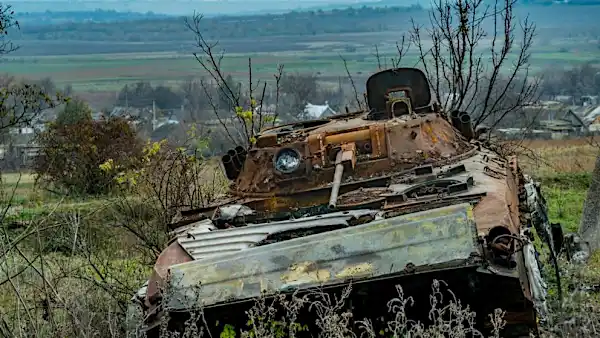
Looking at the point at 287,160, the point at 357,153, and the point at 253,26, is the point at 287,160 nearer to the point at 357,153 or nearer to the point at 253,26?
the point at 357,153

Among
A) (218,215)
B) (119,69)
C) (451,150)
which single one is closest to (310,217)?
(218,215)

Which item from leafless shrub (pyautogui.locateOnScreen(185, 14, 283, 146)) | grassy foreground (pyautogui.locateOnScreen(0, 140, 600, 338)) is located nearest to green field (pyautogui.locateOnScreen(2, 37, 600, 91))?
grassy foreground (pyautogui.locateOnScreen(0, 140, 600, 338))

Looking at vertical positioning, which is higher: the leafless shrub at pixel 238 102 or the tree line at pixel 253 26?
the leafless shrub at pixel 238 102

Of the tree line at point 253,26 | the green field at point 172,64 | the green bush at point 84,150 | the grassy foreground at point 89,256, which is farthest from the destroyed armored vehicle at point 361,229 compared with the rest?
the green field at point 172,64

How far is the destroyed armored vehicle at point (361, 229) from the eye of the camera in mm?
6316

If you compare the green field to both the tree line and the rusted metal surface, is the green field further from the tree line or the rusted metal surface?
the rusted metal surface

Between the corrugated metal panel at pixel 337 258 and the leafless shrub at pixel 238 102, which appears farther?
the leafless shrub at pixel 238 102

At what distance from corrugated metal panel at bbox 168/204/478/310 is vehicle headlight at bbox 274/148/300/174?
95.2 inches

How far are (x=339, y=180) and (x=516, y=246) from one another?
2.72m

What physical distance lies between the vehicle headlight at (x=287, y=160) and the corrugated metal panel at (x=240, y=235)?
55.3 inches

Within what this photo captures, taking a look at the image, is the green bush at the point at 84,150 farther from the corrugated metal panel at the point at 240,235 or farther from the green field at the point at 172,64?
the green field at the point at 172,64

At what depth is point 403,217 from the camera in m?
6.94

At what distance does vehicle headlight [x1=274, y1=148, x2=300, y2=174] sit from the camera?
9.30 m

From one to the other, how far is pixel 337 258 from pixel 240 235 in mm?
1283
